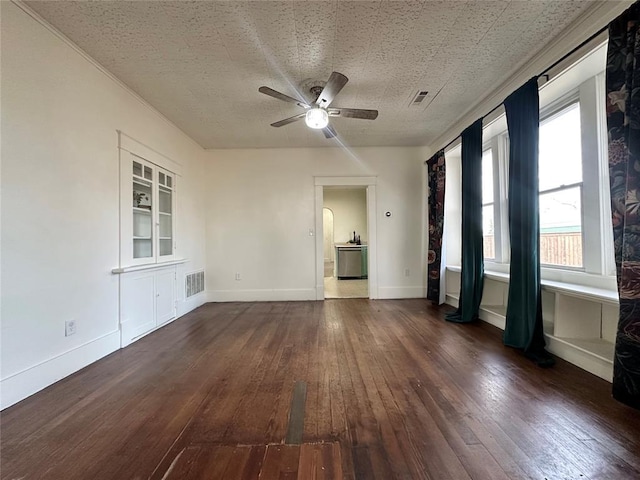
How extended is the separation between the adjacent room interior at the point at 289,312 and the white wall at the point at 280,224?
922mm

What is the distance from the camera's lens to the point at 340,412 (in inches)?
66.2

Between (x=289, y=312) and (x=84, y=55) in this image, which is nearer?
(x=84, y=55)

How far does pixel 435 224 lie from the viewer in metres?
4.46

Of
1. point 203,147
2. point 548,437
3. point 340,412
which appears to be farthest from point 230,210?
point 548,437

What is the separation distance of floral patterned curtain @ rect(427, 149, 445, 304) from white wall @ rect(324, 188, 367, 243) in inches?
173

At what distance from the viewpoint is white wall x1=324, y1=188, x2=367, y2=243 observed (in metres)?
9.02

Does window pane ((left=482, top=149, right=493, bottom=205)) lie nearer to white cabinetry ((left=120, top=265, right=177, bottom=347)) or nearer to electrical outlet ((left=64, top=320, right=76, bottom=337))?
white cabinetry ((left=120, top=265, right=177, bottom=347))

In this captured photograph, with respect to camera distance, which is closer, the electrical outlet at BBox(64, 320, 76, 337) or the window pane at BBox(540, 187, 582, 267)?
the electrical outlet at BBox(64, 320, 76, 337)

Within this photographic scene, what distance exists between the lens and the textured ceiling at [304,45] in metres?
1.97

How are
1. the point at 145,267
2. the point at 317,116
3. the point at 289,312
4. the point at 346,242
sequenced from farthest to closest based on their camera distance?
the point at 346,242 → the point at 289,312 → the point at 145,267 → the point at 317,116

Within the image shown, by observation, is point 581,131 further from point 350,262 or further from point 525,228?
point 350,262

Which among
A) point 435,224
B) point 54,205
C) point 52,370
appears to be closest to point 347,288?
point 435,224

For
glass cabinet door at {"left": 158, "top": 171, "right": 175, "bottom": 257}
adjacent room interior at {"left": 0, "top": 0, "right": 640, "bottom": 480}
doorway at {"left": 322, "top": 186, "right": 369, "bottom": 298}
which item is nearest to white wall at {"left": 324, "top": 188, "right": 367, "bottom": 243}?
doorway at {"left": 322, "top": 186, "right": 369, "bottom": 298}

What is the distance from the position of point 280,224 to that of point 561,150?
12.6ft
